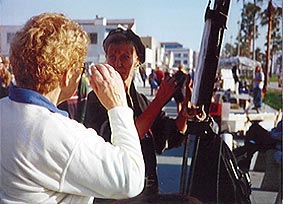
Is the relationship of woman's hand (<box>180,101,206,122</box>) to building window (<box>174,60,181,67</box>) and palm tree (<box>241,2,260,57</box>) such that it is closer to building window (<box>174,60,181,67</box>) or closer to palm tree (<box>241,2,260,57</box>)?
building window (<box>174,60,181,67</box>)

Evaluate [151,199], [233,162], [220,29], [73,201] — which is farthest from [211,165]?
[73,201]

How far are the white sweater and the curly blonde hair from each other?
60 millimetres

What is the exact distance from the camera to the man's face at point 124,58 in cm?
126

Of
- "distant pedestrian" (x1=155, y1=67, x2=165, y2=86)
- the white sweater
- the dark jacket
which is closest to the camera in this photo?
the white sweater

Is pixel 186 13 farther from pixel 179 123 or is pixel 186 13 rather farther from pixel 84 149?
pixel 84 149

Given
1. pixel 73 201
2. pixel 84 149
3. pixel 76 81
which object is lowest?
pixel 73 201

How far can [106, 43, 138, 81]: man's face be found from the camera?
4.12ft

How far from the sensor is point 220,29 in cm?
132

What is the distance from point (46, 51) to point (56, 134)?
167 mm

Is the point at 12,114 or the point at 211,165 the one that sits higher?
the point at 12,114

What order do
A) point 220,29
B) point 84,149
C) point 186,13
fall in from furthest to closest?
1. point 220,29
2. point 186,13
3. point 84,149

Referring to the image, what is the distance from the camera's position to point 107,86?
95cm

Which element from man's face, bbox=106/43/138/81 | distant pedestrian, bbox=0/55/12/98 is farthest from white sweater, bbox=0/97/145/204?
man's face, bbox=106/43/138/81

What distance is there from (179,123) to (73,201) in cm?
59
